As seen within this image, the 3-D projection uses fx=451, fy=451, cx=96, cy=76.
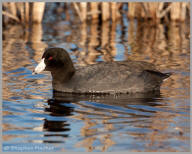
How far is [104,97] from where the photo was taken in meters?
7.12

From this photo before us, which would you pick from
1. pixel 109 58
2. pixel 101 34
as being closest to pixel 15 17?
pixel 101 34

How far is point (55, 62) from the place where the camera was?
24.3 feet

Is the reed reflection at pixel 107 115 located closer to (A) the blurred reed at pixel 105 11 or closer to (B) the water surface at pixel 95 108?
(B) the water surface at pixel 95 108

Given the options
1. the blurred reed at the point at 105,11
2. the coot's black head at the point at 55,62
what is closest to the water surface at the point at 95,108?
the coot's black head at the point at 55,62

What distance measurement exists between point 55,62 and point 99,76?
0.79m

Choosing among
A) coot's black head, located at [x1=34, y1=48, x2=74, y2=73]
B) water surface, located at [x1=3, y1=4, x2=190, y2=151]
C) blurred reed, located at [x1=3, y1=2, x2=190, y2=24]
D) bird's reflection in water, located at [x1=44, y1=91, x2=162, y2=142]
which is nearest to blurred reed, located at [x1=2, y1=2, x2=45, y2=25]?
blurred reed, located at [x1=3, y1=2, x2=190, y2=24]

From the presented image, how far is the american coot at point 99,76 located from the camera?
23.8 feet

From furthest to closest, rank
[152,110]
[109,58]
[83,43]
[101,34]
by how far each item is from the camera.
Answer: [101,34] → [83,43] → [109,58] → [152,110]

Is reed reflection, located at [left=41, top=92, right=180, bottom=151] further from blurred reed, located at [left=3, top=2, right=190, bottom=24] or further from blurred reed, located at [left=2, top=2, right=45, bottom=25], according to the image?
blurred reed, located at [left=3, top=2, right=190, bottom=24]

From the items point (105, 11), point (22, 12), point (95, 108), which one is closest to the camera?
point (95, 108)

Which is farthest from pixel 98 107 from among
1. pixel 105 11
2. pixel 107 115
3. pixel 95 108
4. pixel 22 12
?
pixel 105 11

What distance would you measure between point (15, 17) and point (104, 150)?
9.94 m

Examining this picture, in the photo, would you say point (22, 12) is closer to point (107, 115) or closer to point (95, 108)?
point (95, 108)

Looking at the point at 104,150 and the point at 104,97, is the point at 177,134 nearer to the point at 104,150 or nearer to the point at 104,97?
the point at 104,150
